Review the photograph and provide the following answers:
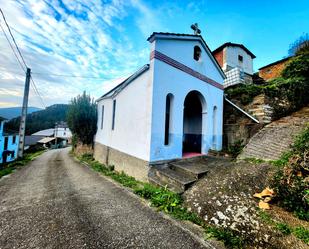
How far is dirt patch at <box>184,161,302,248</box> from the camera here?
8.50ft

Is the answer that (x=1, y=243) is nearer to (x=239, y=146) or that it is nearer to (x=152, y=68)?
(x=152, y=68)

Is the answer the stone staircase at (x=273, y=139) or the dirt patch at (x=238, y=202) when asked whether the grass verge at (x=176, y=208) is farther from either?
the stone staircase at (x=273, y=139)

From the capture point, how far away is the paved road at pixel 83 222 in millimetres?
2529

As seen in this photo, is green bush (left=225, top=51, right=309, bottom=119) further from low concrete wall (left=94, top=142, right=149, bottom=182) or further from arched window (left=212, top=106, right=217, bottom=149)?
low concrete wall (left=94, top=142, right=149, bottom=182)

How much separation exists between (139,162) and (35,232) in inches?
141

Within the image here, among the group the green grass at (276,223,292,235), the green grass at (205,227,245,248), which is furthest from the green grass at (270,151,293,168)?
the green grass at (205,227,245,248)

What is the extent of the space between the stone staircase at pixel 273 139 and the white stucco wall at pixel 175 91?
1.97 metres

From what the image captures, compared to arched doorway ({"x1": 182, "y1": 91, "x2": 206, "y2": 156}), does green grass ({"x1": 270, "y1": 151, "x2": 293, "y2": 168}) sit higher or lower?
lower

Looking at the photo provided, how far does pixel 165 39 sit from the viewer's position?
588cm

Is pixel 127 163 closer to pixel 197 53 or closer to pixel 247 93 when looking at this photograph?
pixel 197 53

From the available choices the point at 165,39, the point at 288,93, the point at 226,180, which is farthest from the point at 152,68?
the point at 288,93

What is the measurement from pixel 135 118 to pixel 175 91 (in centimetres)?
196

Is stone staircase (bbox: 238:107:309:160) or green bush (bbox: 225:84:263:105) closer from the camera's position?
stone staircase (bbox: 238:107:309:160)

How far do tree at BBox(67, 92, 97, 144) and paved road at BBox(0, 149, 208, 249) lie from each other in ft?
32.7
